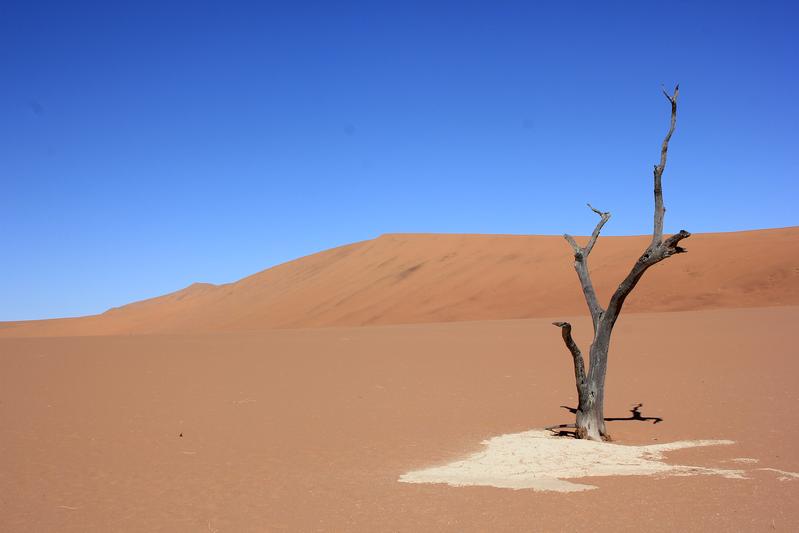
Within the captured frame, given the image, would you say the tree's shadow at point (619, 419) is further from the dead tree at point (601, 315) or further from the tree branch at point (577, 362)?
the tree branch at point (577, 362)

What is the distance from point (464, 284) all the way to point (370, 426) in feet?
91.8

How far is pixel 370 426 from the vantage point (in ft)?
33.4

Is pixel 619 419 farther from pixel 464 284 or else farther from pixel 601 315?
pixel 464 284

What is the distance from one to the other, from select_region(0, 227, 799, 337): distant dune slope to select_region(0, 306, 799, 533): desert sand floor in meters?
6.03

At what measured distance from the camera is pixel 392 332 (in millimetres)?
23516

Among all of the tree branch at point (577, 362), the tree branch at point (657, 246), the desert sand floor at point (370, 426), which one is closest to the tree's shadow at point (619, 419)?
the desert sand floor at point (370, 426)

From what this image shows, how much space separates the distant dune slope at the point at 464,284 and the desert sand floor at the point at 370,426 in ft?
19.8

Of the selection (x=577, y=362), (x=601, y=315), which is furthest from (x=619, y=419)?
(x=601, y=315)

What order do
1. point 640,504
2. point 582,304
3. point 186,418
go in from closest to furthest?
point 640,504
point 186,418
point 582,304

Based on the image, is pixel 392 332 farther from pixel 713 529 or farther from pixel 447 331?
pixel 713 529

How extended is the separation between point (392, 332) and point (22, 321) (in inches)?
2508

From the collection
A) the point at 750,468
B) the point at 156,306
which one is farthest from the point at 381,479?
the point at 156,306

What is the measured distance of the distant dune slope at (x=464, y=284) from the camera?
Result: 1033 inches

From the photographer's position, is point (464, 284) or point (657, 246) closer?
point (657, 246)
